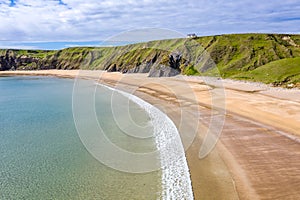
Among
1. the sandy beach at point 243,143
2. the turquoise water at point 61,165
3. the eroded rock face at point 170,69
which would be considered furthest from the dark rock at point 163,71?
the turquoise water at point 61,165

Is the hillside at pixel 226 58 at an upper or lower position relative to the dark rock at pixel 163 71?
upper

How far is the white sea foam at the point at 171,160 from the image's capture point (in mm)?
11910

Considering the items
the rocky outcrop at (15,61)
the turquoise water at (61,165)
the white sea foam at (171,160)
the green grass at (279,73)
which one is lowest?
the rocky outcrop at (15,61)

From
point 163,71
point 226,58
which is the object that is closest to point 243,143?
point 163,71

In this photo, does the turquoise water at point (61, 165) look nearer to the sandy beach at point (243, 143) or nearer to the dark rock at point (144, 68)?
the sandy beach at point (243, 143)

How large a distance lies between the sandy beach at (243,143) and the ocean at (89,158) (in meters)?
1.02

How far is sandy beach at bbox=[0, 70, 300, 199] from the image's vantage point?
1152 cm

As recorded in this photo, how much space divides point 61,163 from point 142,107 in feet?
54.6

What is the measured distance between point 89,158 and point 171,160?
457 cm

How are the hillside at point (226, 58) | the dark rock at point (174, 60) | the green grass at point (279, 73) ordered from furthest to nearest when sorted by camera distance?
the dark rock at point (174, 60) < the hillside at point (226, 58) < the green grass at point (279, 73)

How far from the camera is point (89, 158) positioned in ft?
55.1

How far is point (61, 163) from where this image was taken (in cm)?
1616

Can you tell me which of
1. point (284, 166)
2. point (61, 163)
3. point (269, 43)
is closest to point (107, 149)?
point (61, 163)

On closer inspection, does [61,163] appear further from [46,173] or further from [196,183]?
[196,183]
